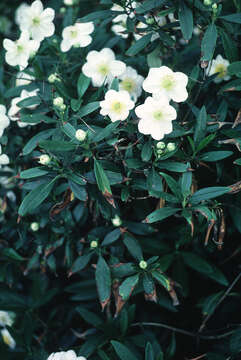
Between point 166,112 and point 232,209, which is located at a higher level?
point 166,112

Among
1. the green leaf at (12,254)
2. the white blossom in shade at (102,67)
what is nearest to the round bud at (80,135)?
the white blossom in shade at (102,67)

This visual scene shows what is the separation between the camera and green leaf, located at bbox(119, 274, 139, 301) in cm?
136

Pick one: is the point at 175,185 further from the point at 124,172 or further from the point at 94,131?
the point at 94,131

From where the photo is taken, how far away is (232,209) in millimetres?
1571

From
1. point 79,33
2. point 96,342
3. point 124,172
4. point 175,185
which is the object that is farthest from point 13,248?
point 79,33

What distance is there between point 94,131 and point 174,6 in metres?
0.55

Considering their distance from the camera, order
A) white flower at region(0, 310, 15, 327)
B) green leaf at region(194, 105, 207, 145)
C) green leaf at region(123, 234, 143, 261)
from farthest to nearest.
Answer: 1. white flower at region(0, 310, 15, 327)
2. green leaf at region(123, 234, 143, 261)
3. green leaf at region(194, 105, 207, 145)

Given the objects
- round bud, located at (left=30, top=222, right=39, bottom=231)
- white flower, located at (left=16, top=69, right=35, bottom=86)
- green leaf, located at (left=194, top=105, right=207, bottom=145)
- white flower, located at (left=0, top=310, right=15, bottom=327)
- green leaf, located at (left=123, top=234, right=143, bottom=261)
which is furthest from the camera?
white flower, located at (left=0, top=310, right=15, bottom=327)

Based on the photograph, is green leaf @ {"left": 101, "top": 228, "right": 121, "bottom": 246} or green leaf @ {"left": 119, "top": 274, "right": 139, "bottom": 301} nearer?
green leaf @ {"left": 119, "top": 274, "right": 139, "bottom": 301}

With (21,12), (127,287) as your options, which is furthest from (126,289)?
(21,12)

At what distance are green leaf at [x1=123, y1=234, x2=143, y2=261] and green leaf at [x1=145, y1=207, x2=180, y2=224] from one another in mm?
236

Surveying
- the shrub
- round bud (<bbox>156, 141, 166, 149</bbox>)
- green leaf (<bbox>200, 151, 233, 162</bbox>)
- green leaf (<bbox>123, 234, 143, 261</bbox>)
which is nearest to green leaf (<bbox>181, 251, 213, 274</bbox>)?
the shrub

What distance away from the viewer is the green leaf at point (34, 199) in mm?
1324

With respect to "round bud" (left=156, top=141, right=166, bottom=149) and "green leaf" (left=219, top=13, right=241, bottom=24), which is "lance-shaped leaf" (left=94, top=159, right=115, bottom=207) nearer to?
"round bud" (left=156, top=141, right=166, bottom=149)
